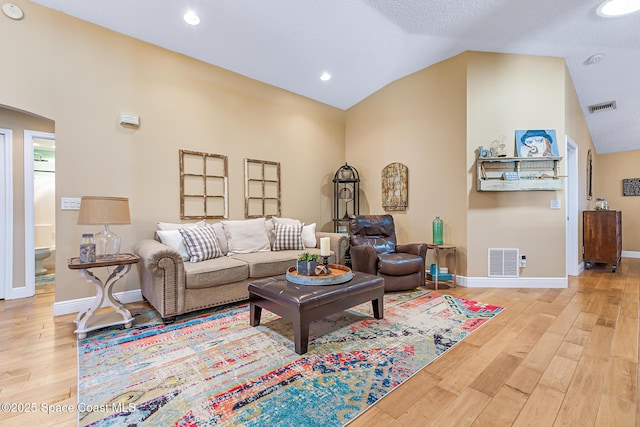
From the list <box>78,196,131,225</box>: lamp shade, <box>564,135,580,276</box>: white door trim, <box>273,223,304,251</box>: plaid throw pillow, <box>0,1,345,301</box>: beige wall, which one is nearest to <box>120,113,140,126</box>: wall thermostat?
<box>0,1,345,301</box>: beige wall

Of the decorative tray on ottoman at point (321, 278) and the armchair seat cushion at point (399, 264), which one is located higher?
the decorative tray on ottoman at point (321, 278)

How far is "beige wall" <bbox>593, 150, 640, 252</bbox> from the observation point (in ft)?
A: 20.8

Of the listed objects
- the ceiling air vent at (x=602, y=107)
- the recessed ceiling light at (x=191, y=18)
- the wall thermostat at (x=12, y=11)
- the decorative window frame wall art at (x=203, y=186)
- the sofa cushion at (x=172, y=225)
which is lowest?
the sofa cushion at (x=172, y=225)

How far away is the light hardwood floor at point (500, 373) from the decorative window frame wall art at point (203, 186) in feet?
5.55

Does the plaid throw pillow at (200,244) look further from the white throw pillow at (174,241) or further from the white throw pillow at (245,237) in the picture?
the white throw pillow at (245,237)

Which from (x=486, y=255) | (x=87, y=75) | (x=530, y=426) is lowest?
(x=530, y=426)

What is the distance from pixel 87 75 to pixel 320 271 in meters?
3.26

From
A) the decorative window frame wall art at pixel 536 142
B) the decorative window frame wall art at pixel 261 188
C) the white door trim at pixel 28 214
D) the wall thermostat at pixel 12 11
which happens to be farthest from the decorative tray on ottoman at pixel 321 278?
the wall thermostat at pixel 12 11

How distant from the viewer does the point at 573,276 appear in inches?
173

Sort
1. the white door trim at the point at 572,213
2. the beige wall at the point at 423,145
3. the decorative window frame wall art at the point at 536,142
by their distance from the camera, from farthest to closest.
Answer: the white door trim at the point at 572,213, the beige wall at the point at 423,145, the decorative window frame wall art at the point at 536,142

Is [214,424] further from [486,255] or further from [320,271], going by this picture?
[486,255]

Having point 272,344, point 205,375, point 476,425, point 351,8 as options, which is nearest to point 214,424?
point 205,375

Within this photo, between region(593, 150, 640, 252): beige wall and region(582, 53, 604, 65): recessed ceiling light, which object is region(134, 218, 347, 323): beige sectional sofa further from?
region(593, 150, 640, 252): beige wall

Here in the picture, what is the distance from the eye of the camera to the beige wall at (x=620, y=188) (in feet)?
20.8
